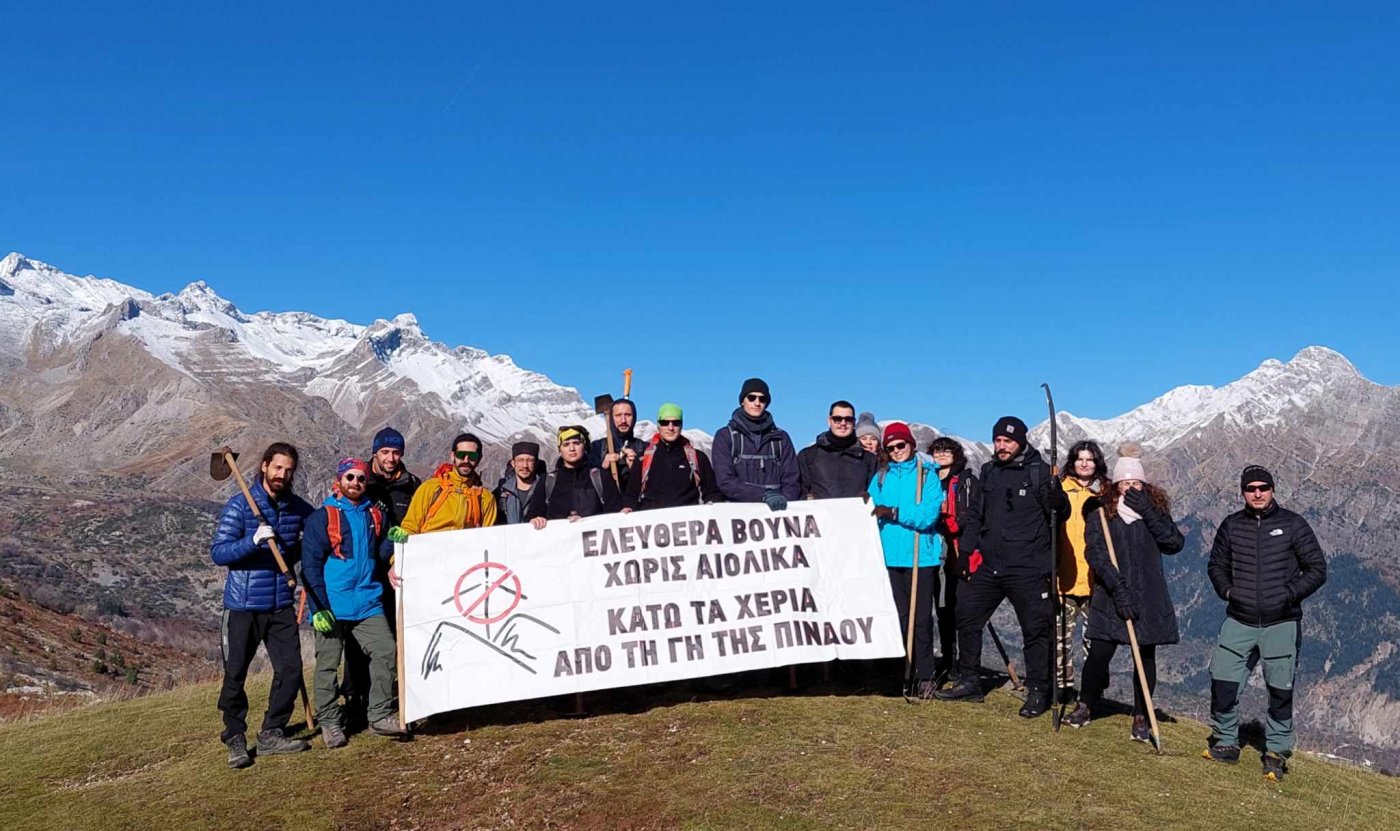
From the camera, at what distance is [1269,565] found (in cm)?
936

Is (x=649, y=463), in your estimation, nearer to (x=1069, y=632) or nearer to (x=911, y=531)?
(x=911, y=531)

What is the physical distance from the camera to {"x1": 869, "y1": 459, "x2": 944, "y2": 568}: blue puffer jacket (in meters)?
10.8

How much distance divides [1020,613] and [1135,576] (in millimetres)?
1273

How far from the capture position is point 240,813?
7906 mm

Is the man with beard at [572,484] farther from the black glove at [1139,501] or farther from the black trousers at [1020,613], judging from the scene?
the black glove at [1139,501]

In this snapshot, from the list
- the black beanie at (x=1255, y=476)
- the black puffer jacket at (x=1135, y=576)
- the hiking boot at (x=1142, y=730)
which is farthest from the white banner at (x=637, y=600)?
the black beanie at (x=1255, y=476)

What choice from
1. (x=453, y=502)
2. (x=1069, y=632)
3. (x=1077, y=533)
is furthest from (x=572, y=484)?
(x=1069, y=632)

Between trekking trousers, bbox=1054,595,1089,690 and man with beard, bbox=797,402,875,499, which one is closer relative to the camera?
trekking trousers, bbox=1054,595,1089,690

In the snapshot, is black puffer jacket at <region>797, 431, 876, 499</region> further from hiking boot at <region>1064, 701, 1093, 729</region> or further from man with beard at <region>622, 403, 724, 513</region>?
hiking boot at <region>1064, 701, 1093, 729</region>

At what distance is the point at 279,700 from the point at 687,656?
4310 millimetres

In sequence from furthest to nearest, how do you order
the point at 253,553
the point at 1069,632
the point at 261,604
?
the point at 1069,632
the point at 261,604
the point at 253,553

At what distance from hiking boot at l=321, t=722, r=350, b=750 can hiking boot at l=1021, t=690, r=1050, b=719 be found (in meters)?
7.47

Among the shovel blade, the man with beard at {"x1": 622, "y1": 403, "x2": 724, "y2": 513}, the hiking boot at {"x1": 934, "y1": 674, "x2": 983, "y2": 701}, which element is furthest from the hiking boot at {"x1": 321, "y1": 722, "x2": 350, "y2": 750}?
the hiking boot at {"x1": 934, "y1": 674, "x2": 983, "y2": 701}

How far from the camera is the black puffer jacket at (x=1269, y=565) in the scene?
920cm
